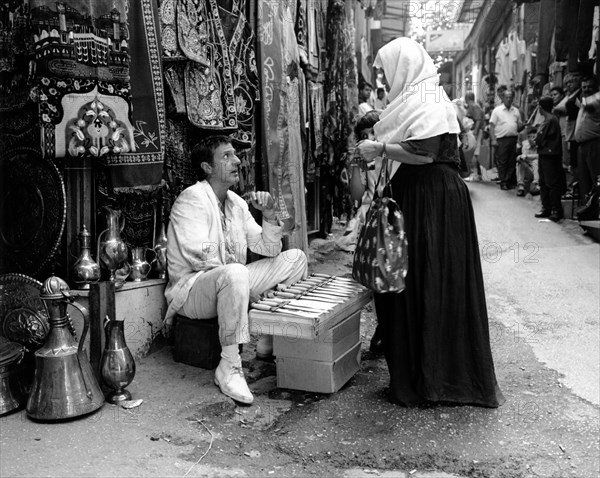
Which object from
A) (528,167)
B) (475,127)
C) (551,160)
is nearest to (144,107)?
(551,160)

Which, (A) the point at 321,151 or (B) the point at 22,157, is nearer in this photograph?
(B) the point at 22,157

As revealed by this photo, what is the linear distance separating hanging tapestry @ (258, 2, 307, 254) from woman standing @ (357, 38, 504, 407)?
1342mm

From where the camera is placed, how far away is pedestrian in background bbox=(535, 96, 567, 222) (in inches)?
332

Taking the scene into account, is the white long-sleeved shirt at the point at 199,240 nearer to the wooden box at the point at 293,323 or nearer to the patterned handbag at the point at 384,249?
the wooden box at the point at 293,323

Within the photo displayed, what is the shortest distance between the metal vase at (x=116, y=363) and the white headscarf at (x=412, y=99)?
153 centimetres

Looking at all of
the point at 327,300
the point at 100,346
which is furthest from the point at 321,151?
the point at 100,346

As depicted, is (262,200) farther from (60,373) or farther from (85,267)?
(60,373)

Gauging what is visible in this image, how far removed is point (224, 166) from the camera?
3.34 m

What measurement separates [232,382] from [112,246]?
0.93 meters

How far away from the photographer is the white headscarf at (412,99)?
2.84m

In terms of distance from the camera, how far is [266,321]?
2.91 metres

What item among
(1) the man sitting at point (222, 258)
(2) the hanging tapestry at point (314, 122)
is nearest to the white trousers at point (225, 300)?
(1) the man sitting at point (222, 258)

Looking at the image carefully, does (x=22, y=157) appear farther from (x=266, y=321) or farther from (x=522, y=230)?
(x=522, y=230)

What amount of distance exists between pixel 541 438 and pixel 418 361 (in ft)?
2.04
